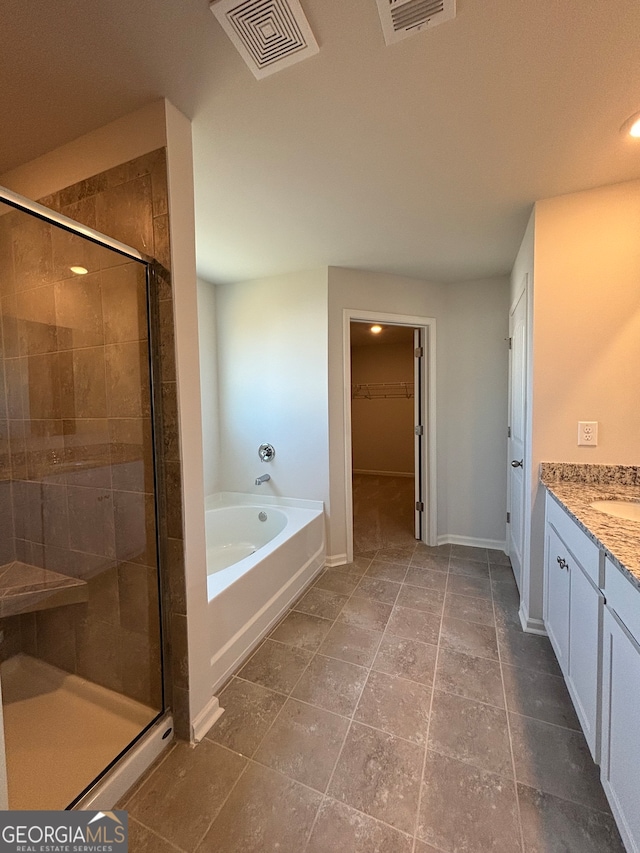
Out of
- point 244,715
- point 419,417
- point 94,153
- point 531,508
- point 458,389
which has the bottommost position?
point 244,715

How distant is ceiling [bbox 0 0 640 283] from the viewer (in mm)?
933

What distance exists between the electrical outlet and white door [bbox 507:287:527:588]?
0.96 ft

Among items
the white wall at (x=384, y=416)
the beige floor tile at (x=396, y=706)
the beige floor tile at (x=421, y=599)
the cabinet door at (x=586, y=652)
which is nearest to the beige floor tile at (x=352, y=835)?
the beige floor tile at (x=396, y=706)

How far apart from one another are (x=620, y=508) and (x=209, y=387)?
2.90 metres

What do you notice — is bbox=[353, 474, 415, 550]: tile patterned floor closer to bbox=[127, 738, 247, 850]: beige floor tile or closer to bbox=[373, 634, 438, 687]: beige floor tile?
bbox=[373, 634, 438, 687]: beige floor tile

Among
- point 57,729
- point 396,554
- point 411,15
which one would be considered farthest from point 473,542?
point 411,15

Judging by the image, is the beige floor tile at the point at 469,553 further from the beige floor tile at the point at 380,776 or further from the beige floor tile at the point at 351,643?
the beige floor tile at the point at 380,776

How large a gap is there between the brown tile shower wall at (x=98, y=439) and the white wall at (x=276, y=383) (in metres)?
1.54

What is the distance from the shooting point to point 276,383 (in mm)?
2869

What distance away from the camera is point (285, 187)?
165cm

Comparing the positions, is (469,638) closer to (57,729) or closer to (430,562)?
(430,562)

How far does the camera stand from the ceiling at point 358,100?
933 mm

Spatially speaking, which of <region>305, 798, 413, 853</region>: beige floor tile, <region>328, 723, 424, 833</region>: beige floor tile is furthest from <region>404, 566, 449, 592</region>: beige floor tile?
<region>305, 798, 413, 853</region>: beige floor tile

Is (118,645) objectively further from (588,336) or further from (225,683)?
(588,336)
